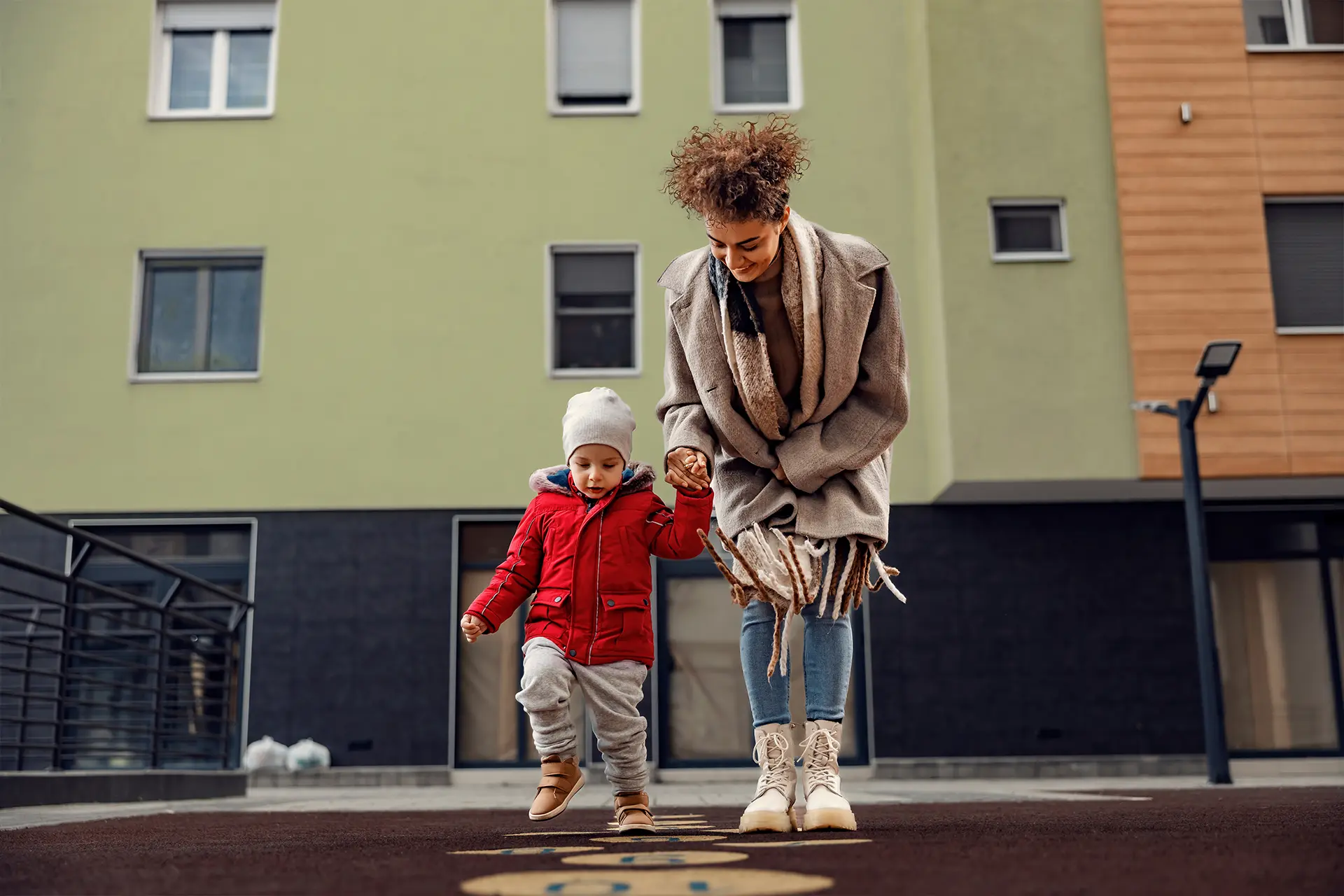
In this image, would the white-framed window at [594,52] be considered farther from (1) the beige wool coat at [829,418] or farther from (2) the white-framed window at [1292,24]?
(1) the beige wool coat at [829,418]

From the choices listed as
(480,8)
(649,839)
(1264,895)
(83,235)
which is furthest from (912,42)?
(1264,895)

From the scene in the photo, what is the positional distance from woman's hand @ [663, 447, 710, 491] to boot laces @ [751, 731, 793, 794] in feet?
2.19

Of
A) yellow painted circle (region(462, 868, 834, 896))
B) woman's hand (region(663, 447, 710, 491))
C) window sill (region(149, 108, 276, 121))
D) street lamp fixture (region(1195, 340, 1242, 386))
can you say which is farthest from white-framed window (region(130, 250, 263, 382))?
yellow painted circle (region(462, 868, 834, 896))

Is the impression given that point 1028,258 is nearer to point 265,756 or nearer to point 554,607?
point 265,756

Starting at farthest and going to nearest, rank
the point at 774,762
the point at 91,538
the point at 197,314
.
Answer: the point at 197,314 < the point at 91,538 < the point at 774,762

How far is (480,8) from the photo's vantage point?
1270 cm

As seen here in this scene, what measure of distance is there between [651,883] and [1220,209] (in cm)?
1115

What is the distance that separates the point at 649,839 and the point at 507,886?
48.7 inches

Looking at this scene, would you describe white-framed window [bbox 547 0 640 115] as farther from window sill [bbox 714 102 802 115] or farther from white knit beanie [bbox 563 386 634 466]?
white knit beanie [bbox 563 386 634 466]

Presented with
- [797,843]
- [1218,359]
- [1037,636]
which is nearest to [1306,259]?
[1218,359]

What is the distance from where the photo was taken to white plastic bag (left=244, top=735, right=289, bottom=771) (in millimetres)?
11266

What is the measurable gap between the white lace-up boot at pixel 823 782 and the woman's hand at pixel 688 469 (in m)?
0.68

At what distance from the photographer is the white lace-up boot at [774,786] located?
3076mm

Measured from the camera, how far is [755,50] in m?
12.8
